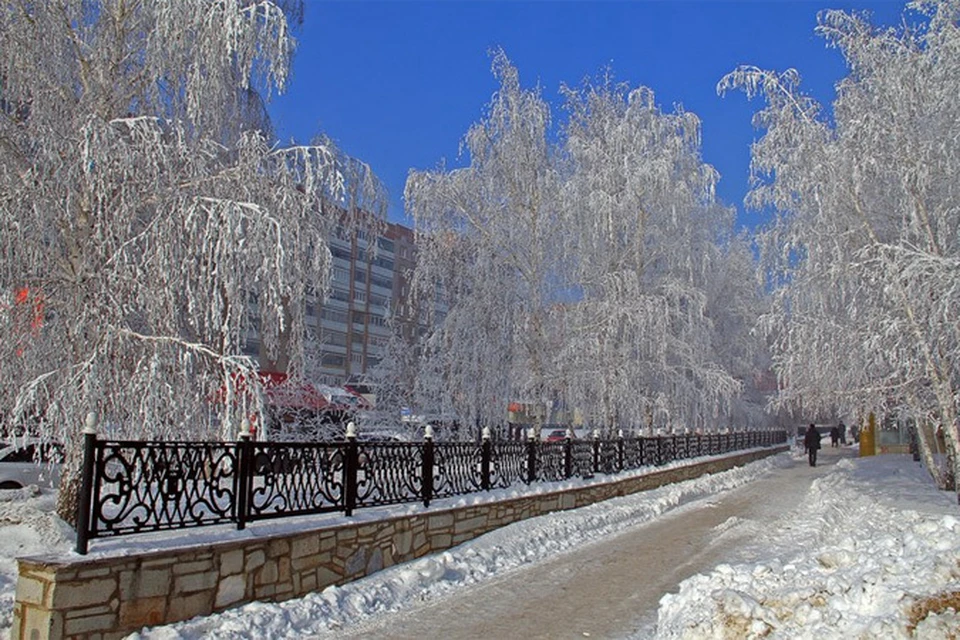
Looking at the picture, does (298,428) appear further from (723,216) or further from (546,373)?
(723,216)

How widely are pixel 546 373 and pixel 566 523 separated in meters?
9.93

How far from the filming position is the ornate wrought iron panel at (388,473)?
905 centimetres

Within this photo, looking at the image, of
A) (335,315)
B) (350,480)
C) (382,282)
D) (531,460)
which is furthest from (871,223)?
(382,282)

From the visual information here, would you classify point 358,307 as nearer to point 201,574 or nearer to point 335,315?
point 335,315

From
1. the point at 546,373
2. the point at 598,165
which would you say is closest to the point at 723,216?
the point at 598,165

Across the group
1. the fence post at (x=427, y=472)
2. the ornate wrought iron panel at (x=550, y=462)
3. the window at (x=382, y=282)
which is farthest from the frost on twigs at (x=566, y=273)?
the window at (x=382, y=282)

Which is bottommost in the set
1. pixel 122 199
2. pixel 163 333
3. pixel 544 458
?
pixel 544 458

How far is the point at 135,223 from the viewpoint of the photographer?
905 cm

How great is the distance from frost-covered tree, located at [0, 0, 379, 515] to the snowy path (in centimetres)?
298

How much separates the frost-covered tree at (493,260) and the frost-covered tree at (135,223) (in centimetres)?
1165

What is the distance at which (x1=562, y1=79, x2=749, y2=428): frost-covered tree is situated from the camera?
71.3 feet

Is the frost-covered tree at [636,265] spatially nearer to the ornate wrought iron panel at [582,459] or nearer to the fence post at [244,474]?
the ornate wrought iron panel at [582,459]

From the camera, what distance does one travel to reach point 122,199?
8672 millimetres

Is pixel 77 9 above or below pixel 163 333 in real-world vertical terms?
above
